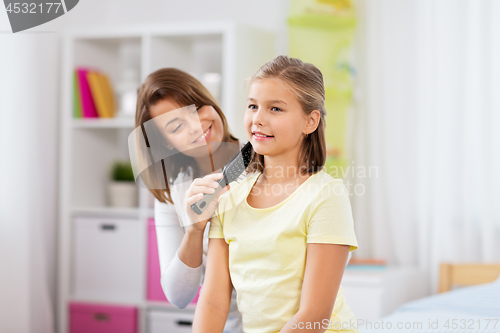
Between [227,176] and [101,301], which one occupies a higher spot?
[227,176]

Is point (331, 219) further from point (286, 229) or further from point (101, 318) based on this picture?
point (101, 318)

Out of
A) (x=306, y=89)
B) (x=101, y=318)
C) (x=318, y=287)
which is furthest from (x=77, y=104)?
(x=318, y=287)

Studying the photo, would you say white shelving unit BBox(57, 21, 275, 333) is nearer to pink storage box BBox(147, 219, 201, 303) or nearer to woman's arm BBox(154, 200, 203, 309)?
pink storage box BBox(147, 219, 201, 303)

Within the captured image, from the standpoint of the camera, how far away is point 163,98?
103 centimetres

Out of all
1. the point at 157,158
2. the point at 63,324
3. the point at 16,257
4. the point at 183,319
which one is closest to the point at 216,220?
the point at 157,158

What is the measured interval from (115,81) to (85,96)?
239 millimetres

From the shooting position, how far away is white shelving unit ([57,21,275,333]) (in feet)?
6.51

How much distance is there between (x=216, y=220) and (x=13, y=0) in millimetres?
1580

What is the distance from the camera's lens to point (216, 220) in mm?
877

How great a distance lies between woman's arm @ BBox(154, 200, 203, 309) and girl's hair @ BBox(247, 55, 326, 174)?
0.20 m

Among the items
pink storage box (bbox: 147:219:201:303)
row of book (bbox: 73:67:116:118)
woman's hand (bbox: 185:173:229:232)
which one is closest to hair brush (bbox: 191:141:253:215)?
woman's hand (bbox: 185:173:229:232)

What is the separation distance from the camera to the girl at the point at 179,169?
96cm

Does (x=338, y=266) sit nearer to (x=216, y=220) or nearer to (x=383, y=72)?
(x=216, y=220)

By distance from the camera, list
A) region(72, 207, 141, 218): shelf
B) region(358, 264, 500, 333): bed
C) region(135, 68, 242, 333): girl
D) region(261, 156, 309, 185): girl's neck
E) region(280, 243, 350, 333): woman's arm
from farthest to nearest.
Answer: region(72, 207, 141, 218): shelf < region(358, 264, 500, 333): bed < region(135, 68, 242, 333): girl < region(261, 156, 309, 185): girl's neck < region(280, 243, 350, 333): woman's arm
